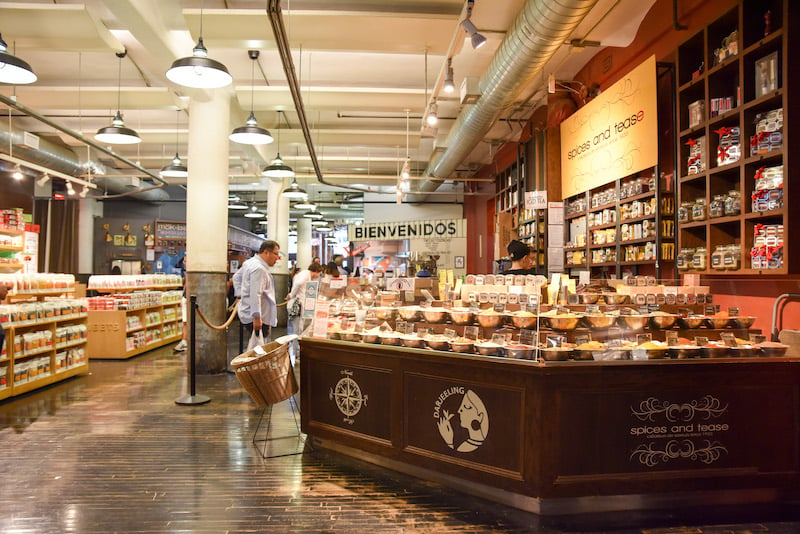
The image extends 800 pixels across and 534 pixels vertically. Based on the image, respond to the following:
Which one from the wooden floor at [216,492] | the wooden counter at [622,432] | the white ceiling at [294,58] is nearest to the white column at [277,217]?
the white ceiling at [294,58]

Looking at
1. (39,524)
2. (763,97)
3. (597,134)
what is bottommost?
(39,524)

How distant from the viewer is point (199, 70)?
4.75 metres

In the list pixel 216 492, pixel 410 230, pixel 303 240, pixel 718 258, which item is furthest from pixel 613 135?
pixel 303 240

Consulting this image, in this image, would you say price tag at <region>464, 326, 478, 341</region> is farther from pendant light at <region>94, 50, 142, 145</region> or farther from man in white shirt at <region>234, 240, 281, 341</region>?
pendant light at <region>94, 50, 142, 145</region>

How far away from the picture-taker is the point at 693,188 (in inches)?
199

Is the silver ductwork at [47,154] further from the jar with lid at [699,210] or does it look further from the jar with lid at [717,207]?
the jar with lid at [717,207]

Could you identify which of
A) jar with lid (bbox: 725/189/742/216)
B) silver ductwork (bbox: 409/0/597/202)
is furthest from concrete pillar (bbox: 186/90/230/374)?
jar with lid (bbox: 725/189/742/216)

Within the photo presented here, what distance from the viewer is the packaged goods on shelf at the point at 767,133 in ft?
12.8

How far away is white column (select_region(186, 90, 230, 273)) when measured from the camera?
7500 mm

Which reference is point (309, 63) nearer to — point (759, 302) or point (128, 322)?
point (128, 322)

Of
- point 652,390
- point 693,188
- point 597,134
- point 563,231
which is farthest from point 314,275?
point 652,390

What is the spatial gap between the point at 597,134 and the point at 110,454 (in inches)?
260

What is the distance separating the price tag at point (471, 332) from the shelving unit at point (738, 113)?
237 cm

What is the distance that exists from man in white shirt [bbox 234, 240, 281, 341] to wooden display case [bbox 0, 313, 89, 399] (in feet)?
8.01
